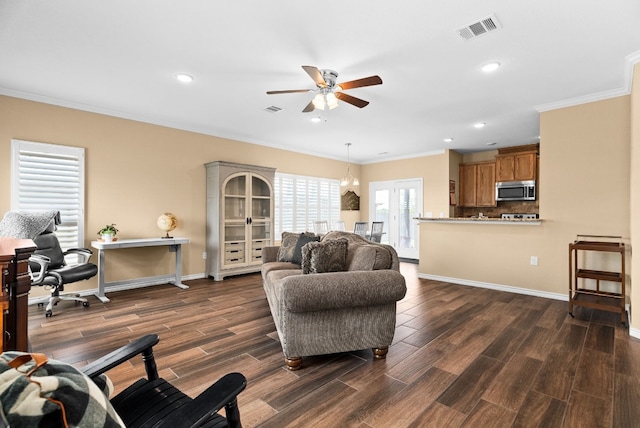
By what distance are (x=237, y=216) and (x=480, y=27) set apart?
172 inches

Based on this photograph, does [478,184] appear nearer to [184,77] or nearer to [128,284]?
[184,77]

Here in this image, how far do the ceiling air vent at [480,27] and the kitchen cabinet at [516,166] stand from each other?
4.62 m

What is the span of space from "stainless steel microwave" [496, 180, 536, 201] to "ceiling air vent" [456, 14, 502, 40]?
468 cm

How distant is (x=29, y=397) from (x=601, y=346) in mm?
3714

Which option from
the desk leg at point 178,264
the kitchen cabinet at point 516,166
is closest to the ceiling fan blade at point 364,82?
the desk leg at point 178,264

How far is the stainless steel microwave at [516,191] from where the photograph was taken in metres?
6.14

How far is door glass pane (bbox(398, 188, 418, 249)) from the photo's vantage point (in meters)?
7.68

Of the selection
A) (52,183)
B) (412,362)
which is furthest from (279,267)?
(52,183)

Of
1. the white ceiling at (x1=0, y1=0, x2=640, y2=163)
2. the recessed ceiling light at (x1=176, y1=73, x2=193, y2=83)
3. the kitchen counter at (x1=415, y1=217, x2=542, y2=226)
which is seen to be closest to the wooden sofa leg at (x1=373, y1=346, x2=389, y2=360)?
the white ceiling at (x1=0, y1=0, x2=640, y2=163)

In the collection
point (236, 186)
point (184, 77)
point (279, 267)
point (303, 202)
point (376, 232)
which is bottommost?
point (279, 267)

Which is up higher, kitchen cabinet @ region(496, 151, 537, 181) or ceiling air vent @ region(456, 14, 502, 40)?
ceiling air vent @ region(456, 14, 502, 40)

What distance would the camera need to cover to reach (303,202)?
7199 mm

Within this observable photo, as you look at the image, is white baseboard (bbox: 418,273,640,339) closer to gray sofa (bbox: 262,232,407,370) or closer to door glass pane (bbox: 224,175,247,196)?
gray sofa (bbox: 262,232,407,370)

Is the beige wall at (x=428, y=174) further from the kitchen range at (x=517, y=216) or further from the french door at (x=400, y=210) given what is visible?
the kitchen range at (x=517, y=216)
